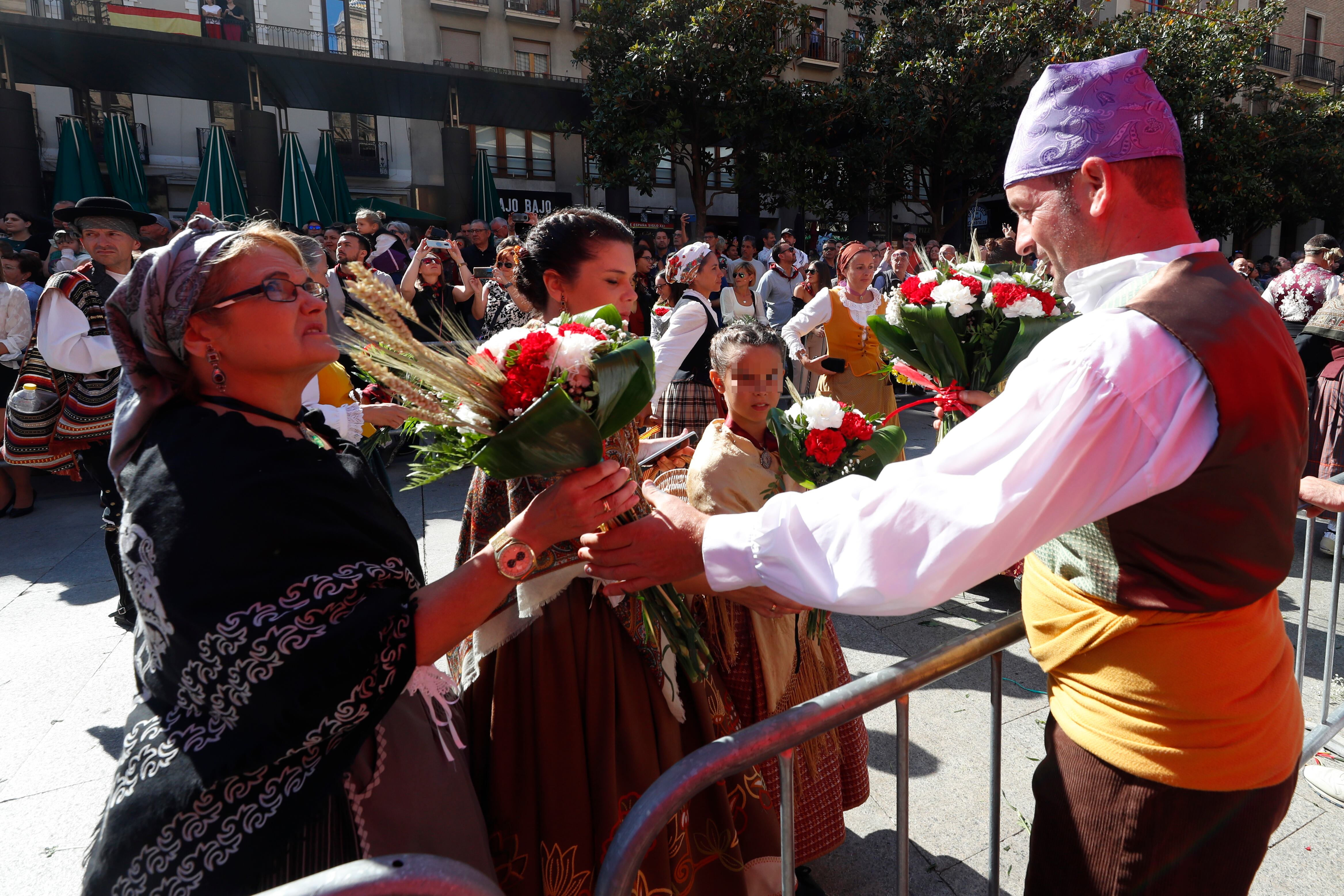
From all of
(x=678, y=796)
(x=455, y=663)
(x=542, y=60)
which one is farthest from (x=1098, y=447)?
(x=542, y=60)

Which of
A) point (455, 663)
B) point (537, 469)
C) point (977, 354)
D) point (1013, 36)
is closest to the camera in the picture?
point (537, 469)

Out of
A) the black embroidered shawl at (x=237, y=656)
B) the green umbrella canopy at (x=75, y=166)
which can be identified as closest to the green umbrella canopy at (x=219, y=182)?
the green umbrella canopy at (x=75, y=166)

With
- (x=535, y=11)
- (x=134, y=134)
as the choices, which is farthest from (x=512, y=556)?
(x=535, y=11)

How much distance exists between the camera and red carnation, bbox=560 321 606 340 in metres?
1.62

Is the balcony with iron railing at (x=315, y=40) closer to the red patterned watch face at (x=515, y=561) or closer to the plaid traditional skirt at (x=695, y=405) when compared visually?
the plaid traditional skirt at (x=695, y=405)

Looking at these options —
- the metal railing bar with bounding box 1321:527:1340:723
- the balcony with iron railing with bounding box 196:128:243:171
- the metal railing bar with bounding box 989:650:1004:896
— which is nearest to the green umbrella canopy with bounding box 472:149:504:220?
the balcony with iron railing with bounding box 196:128:243:171

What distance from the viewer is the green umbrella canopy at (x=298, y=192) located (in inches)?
540

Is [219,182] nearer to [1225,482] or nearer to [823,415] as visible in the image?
[823,415]

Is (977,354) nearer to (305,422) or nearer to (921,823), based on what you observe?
(921,823)

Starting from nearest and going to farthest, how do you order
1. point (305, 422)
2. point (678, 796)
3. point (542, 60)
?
point (678, 796) → point (305, 422) → point (542, 60)

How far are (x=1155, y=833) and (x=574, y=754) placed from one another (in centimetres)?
113

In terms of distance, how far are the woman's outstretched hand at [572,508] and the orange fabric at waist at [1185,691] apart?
85cm

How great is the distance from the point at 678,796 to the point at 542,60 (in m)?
27.0

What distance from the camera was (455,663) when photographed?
2.11m
